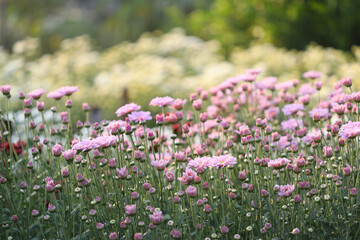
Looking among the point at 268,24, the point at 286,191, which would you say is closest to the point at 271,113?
the point at 286,191

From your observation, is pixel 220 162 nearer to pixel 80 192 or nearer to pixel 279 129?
pixel 80 192

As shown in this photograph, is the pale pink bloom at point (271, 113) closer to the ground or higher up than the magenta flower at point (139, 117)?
closer to the ground

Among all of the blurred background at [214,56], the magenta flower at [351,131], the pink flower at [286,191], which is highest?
the magenta flower at [351,131]

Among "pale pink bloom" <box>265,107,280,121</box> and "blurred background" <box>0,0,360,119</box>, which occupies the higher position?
"pale pink bloom" <box>265,107,280,121</box>

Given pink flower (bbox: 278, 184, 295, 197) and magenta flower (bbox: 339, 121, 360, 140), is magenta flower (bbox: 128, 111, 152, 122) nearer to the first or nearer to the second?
pink flower (bbox: 278, 184, 295, 197)

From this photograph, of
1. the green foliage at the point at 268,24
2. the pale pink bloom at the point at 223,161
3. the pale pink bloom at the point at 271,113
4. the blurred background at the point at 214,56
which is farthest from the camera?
the green foliage at the point at 268,24

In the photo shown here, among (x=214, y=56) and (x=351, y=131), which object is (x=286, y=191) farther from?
(x=214, y=56)

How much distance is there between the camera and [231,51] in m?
9.33

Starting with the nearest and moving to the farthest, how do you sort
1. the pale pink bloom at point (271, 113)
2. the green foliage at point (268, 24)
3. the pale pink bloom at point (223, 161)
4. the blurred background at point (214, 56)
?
1. the pale pink bloom at point (223, 161)
2. the pale pink bloom at point (271, 113)
3. the blurred background at point (214, 56)
4. the green foliage at point (268, 24)

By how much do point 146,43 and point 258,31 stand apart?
2.31m

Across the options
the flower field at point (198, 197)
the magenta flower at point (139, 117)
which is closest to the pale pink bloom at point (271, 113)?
the flower field at point (198, 197)

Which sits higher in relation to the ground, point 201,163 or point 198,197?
point 201,163

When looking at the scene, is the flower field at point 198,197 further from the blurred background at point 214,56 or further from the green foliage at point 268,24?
the green foliage at point 268,24

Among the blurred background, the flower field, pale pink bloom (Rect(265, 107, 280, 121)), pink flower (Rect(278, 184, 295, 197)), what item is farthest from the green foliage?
pink flower (Rect(278, 184, 295, 197))
